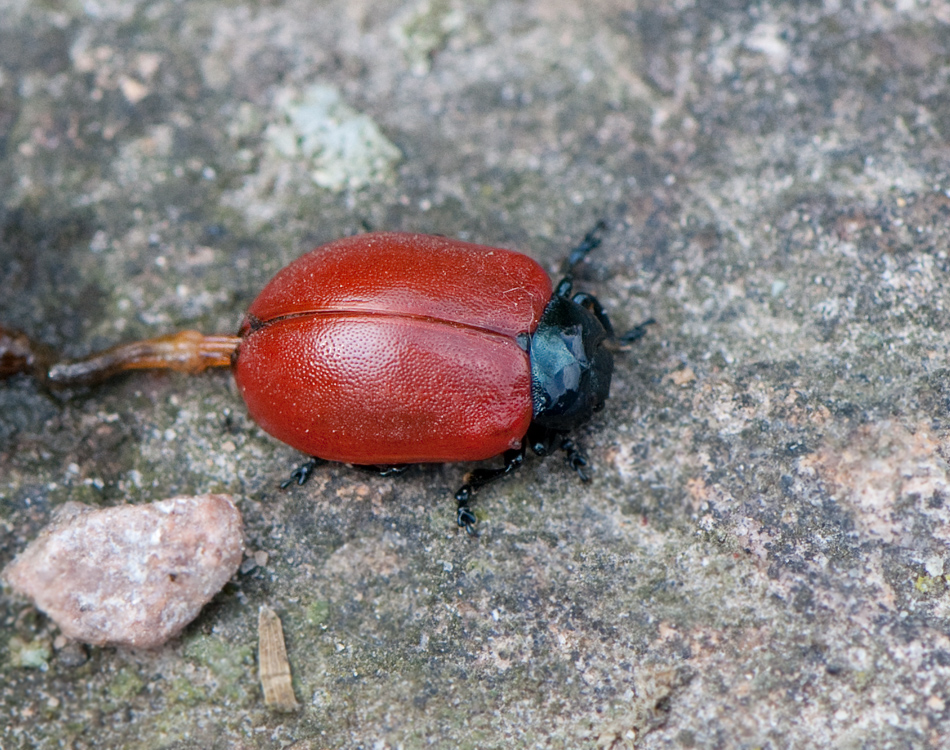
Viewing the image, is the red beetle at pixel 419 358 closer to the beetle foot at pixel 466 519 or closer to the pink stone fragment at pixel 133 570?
the beetle foot at pixel 466 519

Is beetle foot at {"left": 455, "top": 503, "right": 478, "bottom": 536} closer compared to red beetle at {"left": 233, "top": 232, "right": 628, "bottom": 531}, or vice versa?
red beetle at {"left": 233, "top": 232, "right": 628, "bottom": 531}

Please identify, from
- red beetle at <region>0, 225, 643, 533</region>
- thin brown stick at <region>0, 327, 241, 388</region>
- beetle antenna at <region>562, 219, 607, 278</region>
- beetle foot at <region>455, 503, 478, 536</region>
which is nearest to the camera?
red beetle at <region>0, 225, 643, 533</region>

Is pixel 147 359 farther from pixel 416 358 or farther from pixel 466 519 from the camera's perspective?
pixel 466 519

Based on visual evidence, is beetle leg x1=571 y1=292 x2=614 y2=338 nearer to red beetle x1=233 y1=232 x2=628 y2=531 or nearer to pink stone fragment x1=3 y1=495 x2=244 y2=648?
red beetle x1=233 y1=232 x2=628 y2=531

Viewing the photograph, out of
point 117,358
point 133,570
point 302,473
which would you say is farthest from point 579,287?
point 133,570

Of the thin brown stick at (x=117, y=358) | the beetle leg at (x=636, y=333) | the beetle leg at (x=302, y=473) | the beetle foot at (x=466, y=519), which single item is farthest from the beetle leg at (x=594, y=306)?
the thin brown stick at (x=117, y=358)

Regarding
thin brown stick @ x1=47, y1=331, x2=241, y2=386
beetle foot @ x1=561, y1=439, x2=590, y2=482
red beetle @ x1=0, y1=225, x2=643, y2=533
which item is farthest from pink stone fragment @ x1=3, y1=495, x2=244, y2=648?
beetle foot @ x1=561, y1=439, x2=590, y2=482
